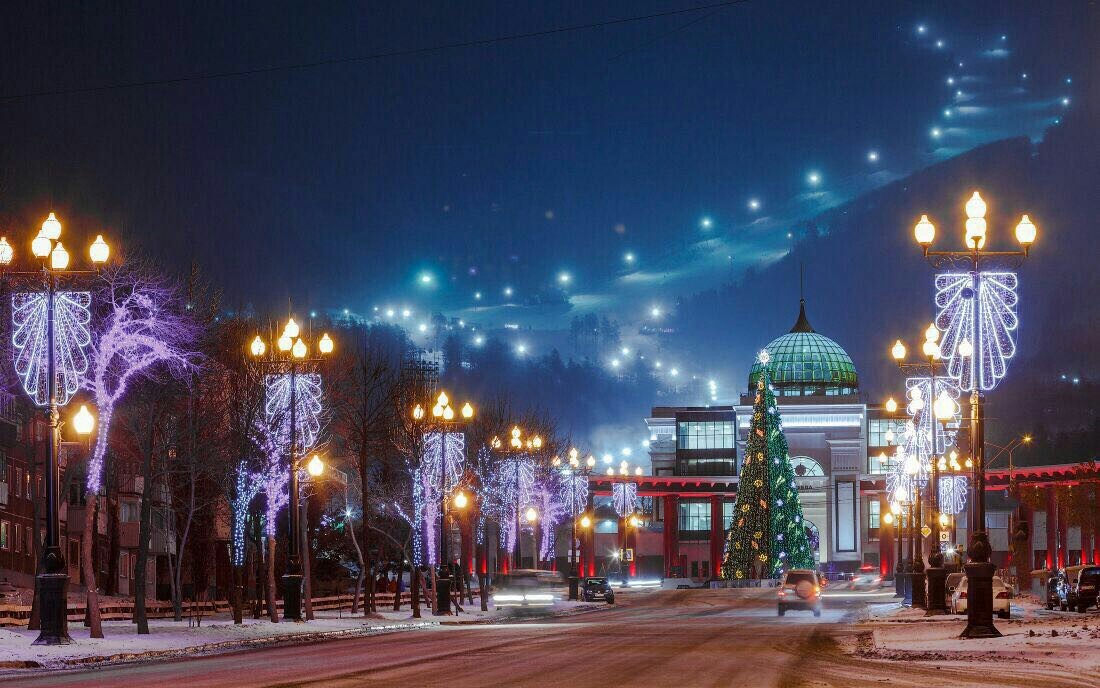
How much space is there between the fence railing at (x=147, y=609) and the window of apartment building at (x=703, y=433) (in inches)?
3257

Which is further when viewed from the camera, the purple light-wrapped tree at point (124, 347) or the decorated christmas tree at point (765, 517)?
the decorated christmas tree at point (765, 517)

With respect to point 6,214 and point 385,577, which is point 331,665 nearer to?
point 6,214

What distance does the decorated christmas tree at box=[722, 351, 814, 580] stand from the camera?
99.2 metres

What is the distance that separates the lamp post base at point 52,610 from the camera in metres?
28.8

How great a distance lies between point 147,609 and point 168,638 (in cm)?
1690

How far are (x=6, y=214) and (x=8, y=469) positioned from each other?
2755 cm

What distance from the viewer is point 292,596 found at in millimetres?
43000

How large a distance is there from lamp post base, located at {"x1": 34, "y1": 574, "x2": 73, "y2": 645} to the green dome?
127895 millimetres

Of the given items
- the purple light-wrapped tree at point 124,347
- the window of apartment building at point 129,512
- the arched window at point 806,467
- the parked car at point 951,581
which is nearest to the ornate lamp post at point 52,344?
the purple light-wrapped tree at point 124,347

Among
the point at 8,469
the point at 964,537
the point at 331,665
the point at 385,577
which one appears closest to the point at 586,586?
the point at 385,577

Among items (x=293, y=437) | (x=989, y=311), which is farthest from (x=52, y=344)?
(x=989, y=311)

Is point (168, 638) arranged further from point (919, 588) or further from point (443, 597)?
point (919, 588)

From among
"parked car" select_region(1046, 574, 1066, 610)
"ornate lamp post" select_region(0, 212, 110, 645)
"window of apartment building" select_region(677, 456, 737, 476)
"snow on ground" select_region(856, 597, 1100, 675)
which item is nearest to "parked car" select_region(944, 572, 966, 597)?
"parked car" select_region(1046, 574, 1066, 610)

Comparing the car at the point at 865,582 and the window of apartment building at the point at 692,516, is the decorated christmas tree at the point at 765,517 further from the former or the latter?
the window of apartment building at the point at 692,516
